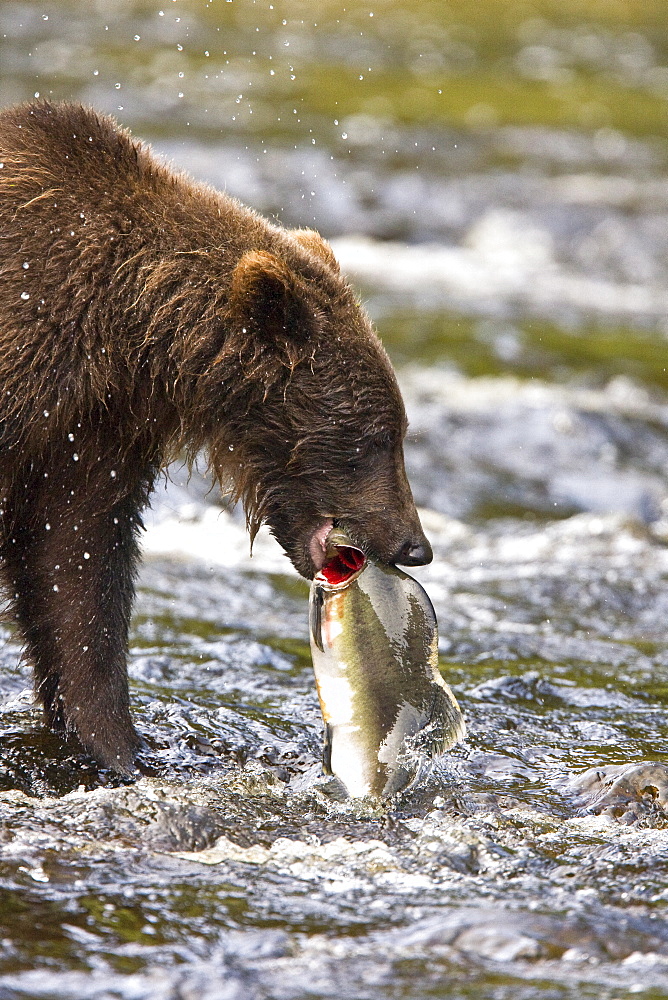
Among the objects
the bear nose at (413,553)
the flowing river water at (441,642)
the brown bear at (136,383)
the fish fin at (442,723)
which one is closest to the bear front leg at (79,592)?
the brown bear at (136,383)

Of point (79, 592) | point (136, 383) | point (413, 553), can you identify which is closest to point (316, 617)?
point (413, 553)

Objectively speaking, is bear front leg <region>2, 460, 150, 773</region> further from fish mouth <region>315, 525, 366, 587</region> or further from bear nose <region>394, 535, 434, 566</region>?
bear nose <region>394, 535, 434, 566</region>

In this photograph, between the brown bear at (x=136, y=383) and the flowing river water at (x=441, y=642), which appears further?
the brown bear at (x=136, y=383)

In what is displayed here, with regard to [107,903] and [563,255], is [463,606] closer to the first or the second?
[107,903]

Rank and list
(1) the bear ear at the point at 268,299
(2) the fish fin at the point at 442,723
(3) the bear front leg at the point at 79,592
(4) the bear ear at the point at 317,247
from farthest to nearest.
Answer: (4) the bear ear at the point at 317,247
(3) the bear front leg at the point at 79,592
(2) the fish fin at the point at 442,723
(1) the bear ear at the point at 268,299

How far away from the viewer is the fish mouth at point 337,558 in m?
5.04

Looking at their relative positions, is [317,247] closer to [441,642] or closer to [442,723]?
[442,723]

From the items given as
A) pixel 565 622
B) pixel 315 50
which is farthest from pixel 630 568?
pixel 315 50

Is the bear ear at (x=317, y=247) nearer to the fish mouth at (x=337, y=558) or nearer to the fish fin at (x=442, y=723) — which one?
the fish mouth at (x=337, y=558)

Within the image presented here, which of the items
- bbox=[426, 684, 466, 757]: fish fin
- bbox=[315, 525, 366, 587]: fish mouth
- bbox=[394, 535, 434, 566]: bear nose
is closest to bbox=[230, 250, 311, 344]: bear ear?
bbox=[315, 525, 366, 587]: fish mouth

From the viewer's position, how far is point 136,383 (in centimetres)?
493

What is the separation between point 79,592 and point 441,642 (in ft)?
8.62

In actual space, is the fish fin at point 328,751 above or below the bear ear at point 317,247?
below

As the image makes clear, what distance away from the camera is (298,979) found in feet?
12.1
